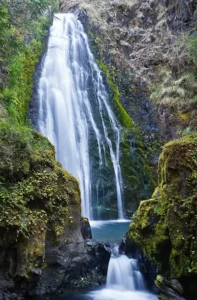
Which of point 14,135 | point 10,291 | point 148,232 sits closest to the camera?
point 10,291

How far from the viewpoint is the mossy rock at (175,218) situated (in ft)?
19.1

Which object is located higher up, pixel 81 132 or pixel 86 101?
pixel 86 101

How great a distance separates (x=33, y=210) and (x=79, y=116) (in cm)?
986

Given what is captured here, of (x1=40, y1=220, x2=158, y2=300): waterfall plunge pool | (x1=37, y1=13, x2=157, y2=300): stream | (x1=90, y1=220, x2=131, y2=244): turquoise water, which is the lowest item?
(x1=40, y1=220, x2=158, y2=300): waterfall plunge pool

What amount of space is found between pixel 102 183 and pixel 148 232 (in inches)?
275

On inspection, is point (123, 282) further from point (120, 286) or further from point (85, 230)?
point (85, 230)

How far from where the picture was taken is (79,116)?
16.1m

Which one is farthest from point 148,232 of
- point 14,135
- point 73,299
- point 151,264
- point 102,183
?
point 102,183

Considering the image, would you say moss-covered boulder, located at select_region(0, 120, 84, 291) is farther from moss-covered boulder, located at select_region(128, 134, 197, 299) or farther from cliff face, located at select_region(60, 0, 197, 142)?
cliff face, located at select_region(60, 0, 197, 142)

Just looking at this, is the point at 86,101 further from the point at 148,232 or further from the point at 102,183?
the point at 148,232

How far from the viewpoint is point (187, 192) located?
6.08 m

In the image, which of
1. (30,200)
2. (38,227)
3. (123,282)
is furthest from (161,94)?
(38,227)

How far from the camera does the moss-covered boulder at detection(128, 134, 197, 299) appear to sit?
19.1 feet

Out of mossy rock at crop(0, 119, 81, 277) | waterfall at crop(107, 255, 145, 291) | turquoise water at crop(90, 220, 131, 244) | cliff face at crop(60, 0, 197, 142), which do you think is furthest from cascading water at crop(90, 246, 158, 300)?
cliff face at crop(60, 0, 197, 142)
